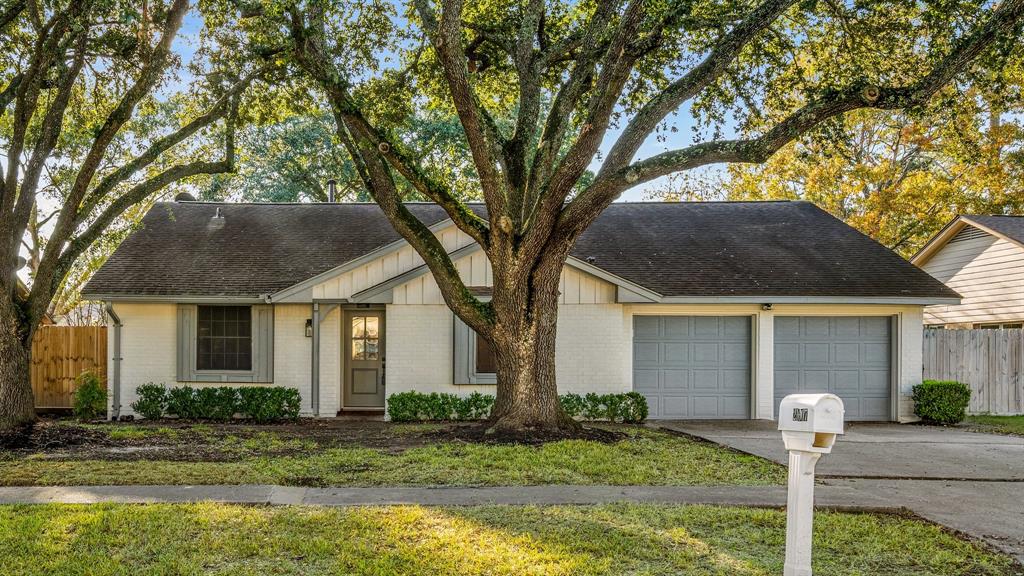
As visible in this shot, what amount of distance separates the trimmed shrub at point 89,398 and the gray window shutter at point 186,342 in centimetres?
147

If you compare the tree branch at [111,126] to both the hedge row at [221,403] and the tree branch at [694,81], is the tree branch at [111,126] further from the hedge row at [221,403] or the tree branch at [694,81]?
the tree branch at [694,81]

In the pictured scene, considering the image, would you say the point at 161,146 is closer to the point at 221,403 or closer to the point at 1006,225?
the point at 221,403

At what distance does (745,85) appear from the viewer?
12734mm

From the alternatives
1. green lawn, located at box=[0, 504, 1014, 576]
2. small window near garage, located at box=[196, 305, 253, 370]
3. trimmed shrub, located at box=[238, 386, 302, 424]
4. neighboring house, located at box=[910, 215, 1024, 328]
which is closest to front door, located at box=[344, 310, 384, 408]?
trimmed shrub, located at box=[238, 386, 302, 424]

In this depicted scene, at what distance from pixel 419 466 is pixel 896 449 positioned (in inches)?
285

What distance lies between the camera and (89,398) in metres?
14.1

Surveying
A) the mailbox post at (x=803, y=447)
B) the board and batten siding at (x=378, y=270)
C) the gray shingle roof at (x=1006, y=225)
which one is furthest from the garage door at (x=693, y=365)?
the mailbox post at (x=803, y=447)

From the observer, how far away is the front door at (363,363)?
15156mm

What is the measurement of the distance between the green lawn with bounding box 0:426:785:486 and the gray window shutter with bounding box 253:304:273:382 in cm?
405

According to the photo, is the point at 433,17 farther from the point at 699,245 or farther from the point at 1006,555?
the point at 1006,555

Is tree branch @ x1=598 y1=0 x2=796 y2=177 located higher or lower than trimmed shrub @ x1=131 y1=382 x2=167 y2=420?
higher

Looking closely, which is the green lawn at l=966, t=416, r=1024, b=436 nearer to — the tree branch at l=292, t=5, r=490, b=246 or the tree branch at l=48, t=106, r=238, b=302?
the tree branch at l=292, t=5, r=490, b=246

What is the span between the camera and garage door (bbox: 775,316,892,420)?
1488 centimetres

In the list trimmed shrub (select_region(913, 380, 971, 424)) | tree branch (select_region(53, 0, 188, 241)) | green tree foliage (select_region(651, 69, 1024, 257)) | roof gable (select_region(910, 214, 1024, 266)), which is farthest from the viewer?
green tree foliage (select_region(651, 69, 1024, 257))
